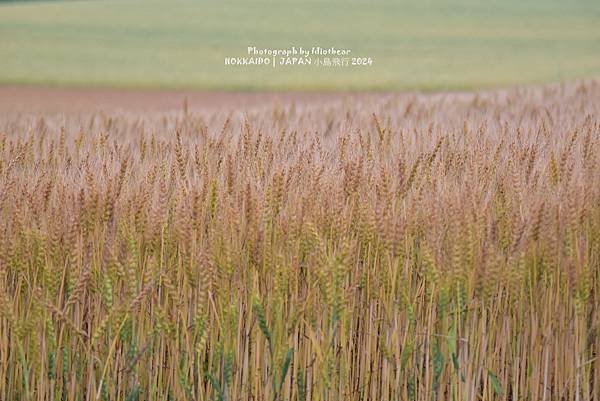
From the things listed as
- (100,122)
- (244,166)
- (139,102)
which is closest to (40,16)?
(139,102)

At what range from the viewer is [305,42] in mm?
16047

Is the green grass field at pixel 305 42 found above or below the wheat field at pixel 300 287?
above

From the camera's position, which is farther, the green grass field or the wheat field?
the green grass field

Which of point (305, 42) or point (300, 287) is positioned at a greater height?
point (305, 42)

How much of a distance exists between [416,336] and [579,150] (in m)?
0.93

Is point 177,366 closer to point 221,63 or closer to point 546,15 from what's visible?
point 221,63

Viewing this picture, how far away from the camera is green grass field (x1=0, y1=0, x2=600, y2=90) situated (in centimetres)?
1405

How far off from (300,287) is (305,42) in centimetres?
1403

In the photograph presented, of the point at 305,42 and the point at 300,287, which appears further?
the point at 305,42

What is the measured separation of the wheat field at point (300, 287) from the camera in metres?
2.19

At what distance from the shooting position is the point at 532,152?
8.88 feet

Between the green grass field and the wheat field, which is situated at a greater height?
the green grass field

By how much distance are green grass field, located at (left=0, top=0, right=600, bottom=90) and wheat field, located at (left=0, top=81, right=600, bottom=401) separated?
1054cm

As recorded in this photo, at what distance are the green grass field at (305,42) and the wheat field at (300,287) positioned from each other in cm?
1054
